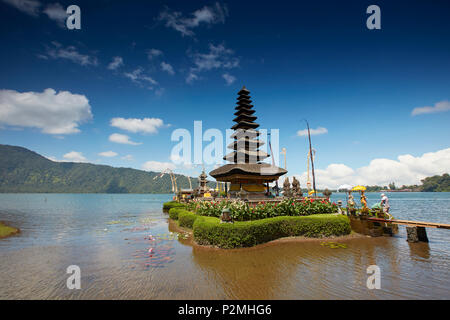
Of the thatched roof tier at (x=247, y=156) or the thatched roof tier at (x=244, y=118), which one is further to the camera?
the thatched roof tier at (x=244, y=118)

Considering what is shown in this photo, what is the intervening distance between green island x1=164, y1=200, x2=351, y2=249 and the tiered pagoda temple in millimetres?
4310

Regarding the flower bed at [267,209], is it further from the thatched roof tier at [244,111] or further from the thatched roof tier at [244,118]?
the thatched roof tier at [244,111]

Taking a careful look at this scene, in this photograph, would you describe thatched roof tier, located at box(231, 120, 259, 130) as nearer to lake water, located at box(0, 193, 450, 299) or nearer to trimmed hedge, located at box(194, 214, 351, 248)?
trimmed hedge, located at box(194, 214, 351, 248)

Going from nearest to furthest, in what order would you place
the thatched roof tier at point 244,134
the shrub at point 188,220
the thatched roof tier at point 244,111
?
1. the shrub at point 188,220
2. the thatched roof tier at point 244,134
3. the thatched roof tier at point 244,111

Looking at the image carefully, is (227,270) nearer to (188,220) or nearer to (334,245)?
(334,245)

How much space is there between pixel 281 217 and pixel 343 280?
7.00 m

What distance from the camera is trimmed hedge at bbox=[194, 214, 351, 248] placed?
42.7 feet

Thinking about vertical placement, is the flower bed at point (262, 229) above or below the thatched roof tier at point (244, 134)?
below

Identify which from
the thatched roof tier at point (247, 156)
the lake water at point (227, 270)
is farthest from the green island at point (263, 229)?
the thatched roof tier at point (247, 156)

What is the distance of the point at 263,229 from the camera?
13984mm

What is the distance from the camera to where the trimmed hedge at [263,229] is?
1302cm

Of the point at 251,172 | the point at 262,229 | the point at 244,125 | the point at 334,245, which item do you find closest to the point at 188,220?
the point at 251,172

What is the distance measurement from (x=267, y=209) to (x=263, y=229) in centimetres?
247
